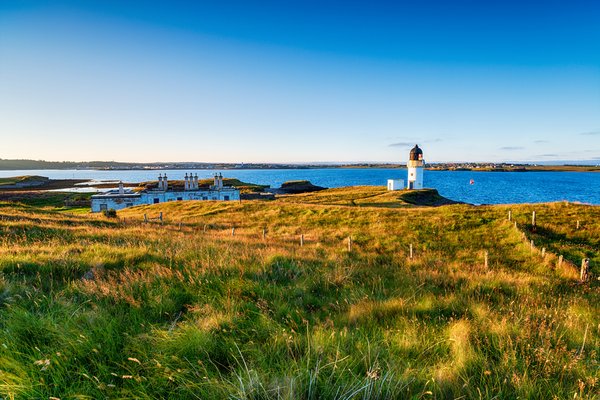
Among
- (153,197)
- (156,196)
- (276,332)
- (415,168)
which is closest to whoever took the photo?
(276,332)

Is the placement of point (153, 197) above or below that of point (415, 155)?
below

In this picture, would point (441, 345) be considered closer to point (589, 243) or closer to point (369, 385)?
point (369, 385)

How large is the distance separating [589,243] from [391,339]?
71.2 ft

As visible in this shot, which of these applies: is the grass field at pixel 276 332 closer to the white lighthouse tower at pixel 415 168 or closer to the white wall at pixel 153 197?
the white wall at pixel 153 197

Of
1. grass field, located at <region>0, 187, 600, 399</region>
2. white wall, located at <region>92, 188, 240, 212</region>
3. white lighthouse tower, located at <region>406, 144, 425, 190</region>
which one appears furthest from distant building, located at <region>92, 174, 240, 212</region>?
grass field, located at <region>0, 187, 600, 399</region>

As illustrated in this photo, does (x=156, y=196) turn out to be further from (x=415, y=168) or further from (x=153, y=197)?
(x=415, y=168)

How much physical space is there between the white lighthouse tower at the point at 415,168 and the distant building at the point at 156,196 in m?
41.8

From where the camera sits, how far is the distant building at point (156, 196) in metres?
55.7

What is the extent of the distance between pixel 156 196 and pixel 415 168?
59267mm

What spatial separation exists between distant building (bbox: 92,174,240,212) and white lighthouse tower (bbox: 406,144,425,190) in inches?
1645

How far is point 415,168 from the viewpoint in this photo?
68250 mm

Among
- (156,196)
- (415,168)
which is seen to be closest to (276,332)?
(156,196)

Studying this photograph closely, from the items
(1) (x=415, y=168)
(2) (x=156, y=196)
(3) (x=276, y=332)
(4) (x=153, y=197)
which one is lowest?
(4) (x=153, y=197)

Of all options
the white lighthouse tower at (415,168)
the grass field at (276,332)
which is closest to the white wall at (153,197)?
the white lighthouse tower at (415,168)
